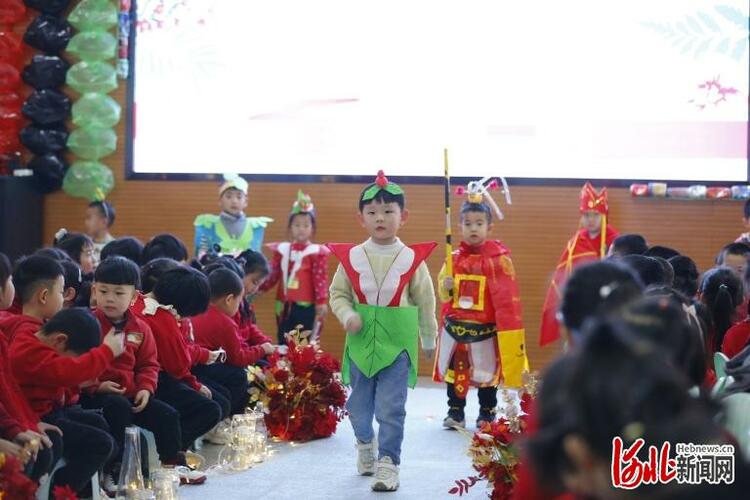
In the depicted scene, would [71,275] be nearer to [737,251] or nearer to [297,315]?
[297,315]

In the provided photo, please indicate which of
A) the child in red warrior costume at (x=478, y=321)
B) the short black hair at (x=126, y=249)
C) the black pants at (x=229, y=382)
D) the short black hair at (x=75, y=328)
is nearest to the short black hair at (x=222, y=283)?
the black pants at (x=229, y=382)

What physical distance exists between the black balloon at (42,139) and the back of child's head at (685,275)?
15.2ft

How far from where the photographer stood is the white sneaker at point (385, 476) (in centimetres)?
432

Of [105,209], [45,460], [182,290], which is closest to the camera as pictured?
[45,460]

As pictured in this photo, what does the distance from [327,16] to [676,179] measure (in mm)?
2577

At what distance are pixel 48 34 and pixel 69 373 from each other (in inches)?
194

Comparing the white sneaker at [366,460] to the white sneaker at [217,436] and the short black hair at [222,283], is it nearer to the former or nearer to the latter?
the white sneaker at [217,436]

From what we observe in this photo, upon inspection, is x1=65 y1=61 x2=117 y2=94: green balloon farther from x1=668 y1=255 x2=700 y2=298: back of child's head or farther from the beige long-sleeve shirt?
x1=668 y1=255 x2=700 y2=298: back of child's head

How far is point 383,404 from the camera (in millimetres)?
4480

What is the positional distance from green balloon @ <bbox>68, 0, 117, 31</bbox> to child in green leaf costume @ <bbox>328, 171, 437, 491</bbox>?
150 inches

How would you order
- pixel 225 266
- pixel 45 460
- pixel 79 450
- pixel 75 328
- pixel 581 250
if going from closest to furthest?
pixel 45 460 < pixel 75 328 < pixel 79 450 < pixel 225 266 < pixel 581 250

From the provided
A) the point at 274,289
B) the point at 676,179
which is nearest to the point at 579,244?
the point at 676,179

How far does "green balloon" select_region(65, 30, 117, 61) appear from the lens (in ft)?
25.3

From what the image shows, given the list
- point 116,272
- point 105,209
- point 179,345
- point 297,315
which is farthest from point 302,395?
point 105,209
